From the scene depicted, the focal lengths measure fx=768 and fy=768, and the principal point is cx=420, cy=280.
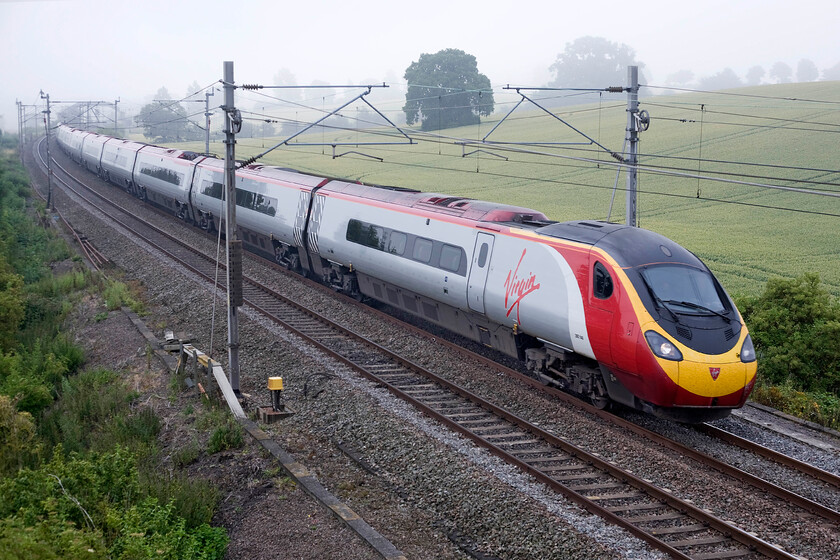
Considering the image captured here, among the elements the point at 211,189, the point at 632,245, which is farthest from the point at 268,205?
the point at 632,245

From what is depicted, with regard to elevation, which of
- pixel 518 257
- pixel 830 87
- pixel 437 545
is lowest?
pixel 437 545

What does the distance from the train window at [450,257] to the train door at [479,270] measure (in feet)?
1.92

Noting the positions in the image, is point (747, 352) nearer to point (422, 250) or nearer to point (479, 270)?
point (479, 270)

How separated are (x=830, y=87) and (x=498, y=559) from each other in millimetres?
81357

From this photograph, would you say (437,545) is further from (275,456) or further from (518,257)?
(518,257)

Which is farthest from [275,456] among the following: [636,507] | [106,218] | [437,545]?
[106,218]

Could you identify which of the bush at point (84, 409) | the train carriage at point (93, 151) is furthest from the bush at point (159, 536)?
the train carriage at point (93, 151)

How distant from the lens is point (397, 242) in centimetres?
1839

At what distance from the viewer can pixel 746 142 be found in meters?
53.0

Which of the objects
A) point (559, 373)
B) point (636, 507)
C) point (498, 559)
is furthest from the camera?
point (559, 373)

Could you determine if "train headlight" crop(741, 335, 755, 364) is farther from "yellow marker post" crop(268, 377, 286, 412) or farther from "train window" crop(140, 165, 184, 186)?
"train window" crop(140, 165, 184, 186)

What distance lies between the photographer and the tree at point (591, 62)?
168m

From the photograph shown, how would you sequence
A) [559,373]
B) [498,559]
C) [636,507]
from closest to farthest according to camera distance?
[498,559] → [636,507] → [559,373]

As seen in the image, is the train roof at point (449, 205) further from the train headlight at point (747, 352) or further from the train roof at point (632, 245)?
the train headlight at point (747, 352)
